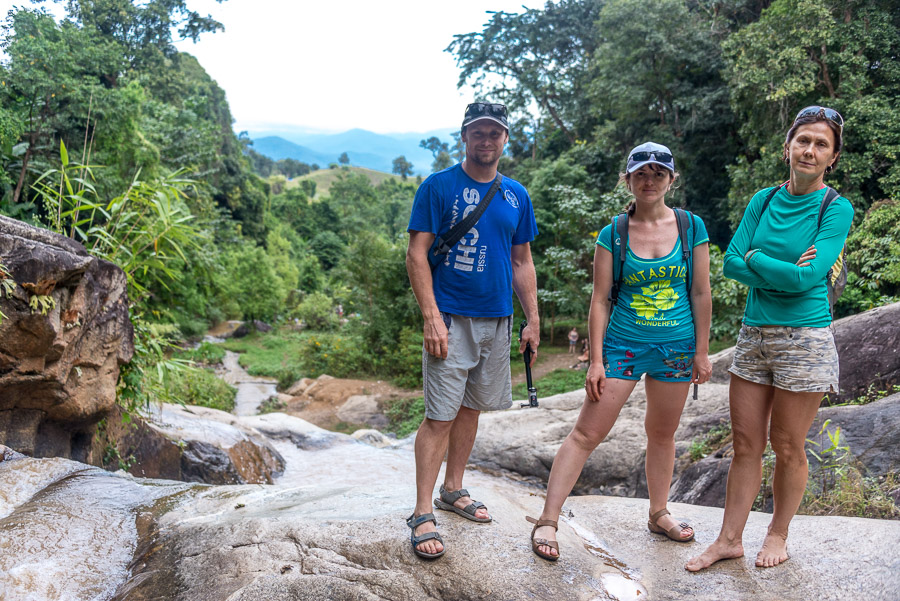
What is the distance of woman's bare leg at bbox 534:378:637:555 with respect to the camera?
2.83m

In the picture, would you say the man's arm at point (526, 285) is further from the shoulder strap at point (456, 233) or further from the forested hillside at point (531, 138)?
the forested hillside at point (531, 138)

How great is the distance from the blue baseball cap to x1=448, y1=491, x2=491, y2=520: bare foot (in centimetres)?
182

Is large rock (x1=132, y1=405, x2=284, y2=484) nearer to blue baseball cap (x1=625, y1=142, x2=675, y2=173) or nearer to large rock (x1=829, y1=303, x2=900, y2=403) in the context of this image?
blue baseball cap (x1=625, y1=142, x2=675, y2=173)

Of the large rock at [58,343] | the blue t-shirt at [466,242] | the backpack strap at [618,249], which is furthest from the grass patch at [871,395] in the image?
the large rock at [58,343]

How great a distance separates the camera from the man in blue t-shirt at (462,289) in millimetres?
2877

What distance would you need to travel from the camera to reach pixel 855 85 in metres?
12.3

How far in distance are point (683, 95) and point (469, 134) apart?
17.4 m

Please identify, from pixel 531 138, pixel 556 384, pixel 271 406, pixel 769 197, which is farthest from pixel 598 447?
pixel 531 138

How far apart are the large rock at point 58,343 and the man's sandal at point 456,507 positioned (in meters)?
2.89

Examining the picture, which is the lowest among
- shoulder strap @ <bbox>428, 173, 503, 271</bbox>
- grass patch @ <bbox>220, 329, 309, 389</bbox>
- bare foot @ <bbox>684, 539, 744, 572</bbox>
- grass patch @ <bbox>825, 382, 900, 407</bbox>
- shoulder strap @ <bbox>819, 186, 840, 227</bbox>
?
grass patch @ <bbox>220, 329, 309, 389</bbox>

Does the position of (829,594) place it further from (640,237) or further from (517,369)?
(517,369)

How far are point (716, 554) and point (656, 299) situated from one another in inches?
46.2

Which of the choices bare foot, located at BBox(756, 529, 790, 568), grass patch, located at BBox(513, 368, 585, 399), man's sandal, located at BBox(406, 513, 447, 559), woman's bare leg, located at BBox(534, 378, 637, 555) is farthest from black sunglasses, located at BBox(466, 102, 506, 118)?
grass patch, located at BBox(513, 368, 585, 399)

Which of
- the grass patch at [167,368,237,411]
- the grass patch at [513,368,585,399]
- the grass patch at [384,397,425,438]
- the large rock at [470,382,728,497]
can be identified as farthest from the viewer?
the grass patch at [513,368,585,399]
